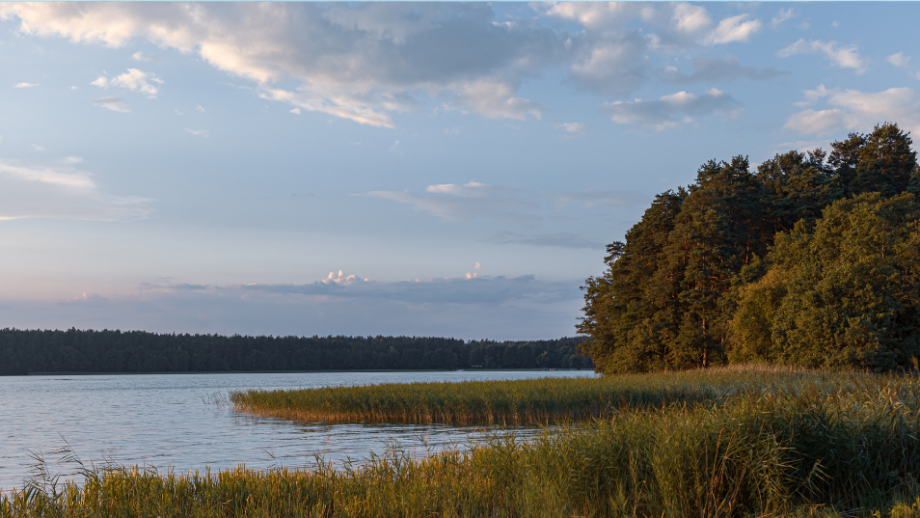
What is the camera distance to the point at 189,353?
16350 cm

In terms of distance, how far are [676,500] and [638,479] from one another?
1055mm

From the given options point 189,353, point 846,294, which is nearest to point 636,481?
point 846,294

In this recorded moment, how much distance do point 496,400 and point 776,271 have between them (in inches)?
1135

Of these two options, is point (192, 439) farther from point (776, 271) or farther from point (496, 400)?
point (776, 271)

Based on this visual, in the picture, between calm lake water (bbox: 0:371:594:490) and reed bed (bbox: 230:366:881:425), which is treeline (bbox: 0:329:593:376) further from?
calm lake water (bbox: 0:371:594:490)

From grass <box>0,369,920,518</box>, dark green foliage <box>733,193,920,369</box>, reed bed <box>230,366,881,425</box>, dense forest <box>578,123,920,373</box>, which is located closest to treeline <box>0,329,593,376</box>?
dense forest <box>578,123,920,373</box>

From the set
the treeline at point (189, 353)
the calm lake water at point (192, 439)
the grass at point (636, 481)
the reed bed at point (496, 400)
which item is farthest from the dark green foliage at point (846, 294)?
the treeline at point (189, 353)

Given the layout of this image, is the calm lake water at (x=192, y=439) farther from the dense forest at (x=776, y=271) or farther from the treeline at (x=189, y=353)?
the treeline at (x=189, y=353)

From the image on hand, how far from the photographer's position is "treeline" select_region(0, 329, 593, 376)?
146 m

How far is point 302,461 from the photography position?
61.7 feet

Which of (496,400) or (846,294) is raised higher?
(846,294)

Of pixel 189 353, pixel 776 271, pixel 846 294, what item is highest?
pixel 776 271

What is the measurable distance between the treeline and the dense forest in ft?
214

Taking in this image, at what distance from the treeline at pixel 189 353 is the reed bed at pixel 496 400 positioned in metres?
95.5
